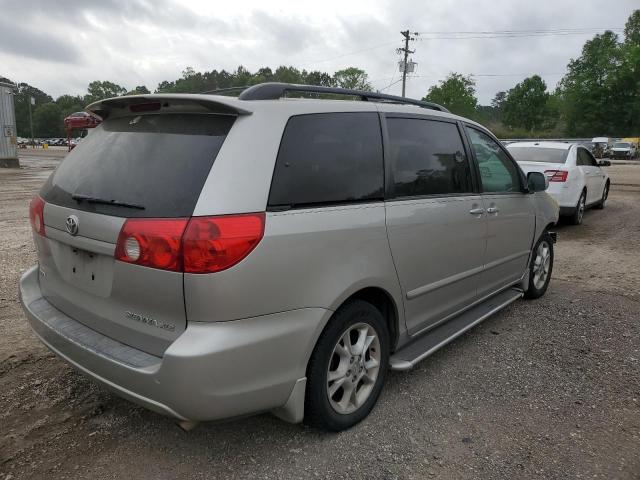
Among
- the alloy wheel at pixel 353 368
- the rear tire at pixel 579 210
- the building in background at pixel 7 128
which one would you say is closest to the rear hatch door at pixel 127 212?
the alloy wheel at pixel 353 368

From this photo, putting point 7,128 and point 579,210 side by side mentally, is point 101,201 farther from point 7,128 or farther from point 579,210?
point 7,128

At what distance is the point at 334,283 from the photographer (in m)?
2.31

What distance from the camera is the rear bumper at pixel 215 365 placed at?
1956 millimetres

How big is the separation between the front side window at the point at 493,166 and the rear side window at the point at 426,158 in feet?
0.84

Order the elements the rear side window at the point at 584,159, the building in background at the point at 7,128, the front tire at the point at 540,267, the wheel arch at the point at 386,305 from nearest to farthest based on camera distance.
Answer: the wheel arch at the point at 386,305 → the front tire at the point at 540,267 → the rear side window at the point at 584,159 → the building in background at the point at 7,128

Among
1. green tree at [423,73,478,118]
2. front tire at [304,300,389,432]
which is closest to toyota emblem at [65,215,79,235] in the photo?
front tire at [304,300,389,432]

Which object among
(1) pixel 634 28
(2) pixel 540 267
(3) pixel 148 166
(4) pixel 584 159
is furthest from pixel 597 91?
(3) pixel 148 166

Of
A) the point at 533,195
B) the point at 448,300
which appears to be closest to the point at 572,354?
the point at 448,300

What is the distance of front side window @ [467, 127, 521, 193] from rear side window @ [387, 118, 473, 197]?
0.84 ft

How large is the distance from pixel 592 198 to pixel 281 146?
9.93m

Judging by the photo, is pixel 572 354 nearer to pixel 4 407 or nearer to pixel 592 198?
pixel 4 407

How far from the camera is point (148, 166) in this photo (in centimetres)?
222

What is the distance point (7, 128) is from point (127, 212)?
1051 inches

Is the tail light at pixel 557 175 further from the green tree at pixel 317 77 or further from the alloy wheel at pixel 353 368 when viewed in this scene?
the green tree at pixel 317 77
